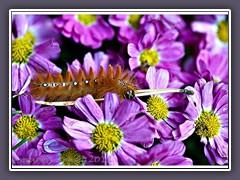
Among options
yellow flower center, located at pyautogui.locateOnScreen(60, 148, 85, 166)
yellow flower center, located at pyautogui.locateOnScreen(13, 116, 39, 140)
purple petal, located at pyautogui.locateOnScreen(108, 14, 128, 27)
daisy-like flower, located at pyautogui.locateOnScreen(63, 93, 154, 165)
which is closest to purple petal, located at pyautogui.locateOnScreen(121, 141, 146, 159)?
daisy-like flower, located at pyautogui.locateOnScreen(63, 93, 154, 165)

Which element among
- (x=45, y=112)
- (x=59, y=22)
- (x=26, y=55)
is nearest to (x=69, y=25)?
(x=59, y=22)

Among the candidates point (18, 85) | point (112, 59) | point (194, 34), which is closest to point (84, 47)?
point (112, 59)

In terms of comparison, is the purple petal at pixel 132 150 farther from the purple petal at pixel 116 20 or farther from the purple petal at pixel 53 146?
the purple petal at pixel 116 20

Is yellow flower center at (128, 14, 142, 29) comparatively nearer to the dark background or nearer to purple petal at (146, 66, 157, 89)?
the dark background

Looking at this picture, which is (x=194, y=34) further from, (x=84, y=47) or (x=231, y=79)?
(x=84, y=47)

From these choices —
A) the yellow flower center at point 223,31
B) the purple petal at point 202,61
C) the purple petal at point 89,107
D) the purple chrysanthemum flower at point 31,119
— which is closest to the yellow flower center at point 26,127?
the purple chrysanthemum flower at point 31,119
